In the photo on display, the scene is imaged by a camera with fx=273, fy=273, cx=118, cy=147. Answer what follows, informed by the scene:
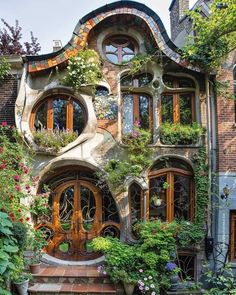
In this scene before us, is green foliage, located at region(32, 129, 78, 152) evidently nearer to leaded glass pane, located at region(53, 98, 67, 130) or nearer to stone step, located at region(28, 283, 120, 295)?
leaded glass pane, located at region(53, 98, 67, 130)

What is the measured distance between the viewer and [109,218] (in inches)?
305

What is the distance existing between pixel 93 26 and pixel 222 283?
7.38m

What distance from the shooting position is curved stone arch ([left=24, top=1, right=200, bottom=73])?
7590mm

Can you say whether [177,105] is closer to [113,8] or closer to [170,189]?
[170,189]

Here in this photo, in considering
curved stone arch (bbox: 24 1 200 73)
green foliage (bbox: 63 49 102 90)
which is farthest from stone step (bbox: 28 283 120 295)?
curved stone arch (bbox: 24 1 200 73)

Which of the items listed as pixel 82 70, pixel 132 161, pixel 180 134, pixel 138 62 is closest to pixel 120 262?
pixel 132 161

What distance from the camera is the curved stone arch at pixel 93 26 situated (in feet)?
24.9

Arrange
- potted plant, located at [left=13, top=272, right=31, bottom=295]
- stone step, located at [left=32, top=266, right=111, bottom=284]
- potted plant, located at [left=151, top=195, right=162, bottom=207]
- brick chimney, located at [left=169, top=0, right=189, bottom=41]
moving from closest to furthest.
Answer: potted plant, located at [left=13, top=272, right=31, bottom=295] < stone step, located at [left=32, top=266, right=111, bottom=284] < potted plant, located at [left=151, top=195, right=162, bottom=207] < brick chimney, located at [left=169, top=0, right=189, bottom=41]

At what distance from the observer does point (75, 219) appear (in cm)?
767

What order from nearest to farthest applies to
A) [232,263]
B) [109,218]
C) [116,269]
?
1. [116,269]
2. [232,263]
3. [109,218]

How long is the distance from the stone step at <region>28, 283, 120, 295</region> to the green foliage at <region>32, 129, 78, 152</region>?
3320 millimetres

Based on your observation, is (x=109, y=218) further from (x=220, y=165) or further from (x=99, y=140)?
(x=220, y=165)

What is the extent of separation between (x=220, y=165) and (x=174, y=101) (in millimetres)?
2254

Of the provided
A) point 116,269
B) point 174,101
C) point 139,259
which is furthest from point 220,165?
point 116,269
